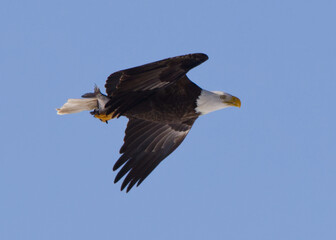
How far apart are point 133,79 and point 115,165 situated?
210 cm

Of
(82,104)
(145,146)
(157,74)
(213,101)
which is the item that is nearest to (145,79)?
(157,74)

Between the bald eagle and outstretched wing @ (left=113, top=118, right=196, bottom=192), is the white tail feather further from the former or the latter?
outstretched wing @ (left=113, top=118, right=196, bottom=192)

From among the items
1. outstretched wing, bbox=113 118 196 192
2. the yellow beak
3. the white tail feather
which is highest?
the yellow beak

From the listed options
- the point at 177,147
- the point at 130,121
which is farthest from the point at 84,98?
the point at 177,147

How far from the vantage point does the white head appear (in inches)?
440

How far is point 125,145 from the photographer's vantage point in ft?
38.6

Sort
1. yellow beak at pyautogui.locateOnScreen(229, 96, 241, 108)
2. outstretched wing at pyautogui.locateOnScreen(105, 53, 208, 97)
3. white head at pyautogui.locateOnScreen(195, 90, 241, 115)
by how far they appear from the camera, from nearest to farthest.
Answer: outstretched wing at pyautogui.locateOnScreen(105, 53, 208, 97)
white head at pyautogui.locateOnScreen(195, 90, 241, 115)
yellow beak at pyautogui.locateOnScreen(229, 96, 241, 108)

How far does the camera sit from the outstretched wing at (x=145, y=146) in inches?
460

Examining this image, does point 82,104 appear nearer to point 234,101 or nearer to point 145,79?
point 145,79

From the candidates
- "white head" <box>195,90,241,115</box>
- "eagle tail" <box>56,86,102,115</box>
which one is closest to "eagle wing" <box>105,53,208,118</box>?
"white head" <box>195,90,241,115</box>

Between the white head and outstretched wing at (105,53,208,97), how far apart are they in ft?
4.16

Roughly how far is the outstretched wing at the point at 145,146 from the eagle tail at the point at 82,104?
0.70 metres

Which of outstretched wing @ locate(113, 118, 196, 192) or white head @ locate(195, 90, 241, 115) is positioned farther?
outstretched wing @ locate(113, 118, 196, 192)

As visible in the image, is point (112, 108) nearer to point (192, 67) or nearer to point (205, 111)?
point (192, 67)
